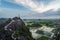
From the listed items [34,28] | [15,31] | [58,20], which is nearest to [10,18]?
[15,31]

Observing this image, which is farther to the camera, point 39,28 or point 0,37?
point 39,28

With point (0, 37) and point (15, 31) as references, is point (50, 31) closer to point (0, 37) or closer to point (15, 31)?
point (15, 31)

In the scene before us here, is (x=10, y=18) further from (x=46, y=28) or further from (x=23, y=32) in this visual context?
(x=46, y=28)

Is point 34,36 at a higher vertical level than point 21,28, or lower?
lower

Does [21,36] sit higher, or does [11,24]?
[11,24]

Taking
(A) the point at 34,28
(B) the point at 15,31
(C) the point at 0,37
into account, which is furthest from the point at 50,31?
(C) the point at 0,37

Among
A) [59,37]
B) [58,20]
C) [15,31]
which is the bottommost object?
[59,37]
